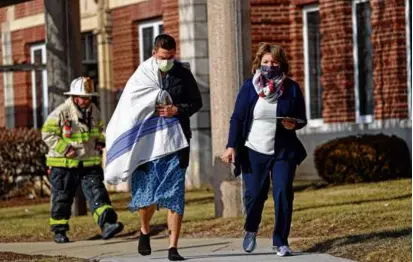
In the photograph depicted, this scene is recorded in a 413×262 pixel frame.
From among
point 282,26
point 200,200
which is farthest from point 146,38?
point 200,200

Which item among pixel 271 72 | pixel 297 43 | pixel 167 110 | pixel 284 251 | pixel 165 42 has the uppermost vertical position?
pixel 297 43

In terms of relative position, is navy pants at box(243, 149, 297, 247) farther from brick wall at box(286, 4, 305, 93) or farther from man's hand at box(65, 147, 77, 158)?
brick wall at box(286, 4, 305, 93)

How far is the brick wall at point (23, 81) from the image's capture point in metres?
31.4

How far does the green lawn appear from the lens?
12.7 metres

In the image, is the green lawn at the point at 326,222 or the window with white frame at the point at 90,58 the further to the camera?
the window with white frame at the point at 90,58

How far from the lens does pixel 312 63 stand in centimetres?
2516

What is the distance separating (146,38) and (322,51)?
4.38 m

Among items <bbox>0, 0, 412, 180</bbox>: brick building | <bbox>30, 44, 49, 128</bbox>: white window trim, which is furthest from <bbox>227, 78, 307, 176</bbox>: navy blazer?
<bbox>30, 44, 49, 128</bbox>: white window trim

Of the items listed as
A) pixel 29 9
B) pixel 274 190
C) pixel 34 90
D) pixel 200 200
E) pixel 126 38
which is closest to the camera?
pixel 274 190

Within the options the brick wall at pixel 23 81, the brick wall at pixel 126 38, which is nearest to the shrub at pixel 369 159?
the brick wall at pixel 126 38

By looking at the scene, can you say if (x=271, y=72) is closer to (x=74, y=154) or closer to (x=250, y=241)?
(x=250, y=241)

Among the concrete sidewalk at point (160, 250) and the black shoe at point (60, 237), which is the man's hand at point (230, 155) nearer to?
the concrete sidewalk at point (160, 250)

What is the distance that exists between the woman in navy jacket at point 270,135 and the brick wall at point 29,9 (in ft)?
59.6

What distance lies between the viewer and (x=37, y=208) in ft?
73.2
